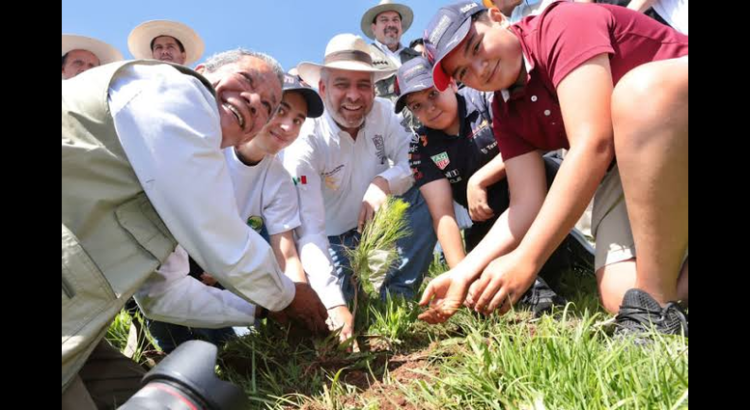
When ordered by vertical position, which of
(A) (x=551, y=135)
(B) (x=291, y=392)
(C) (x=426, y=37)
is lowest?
(B) (x=291, y=392)

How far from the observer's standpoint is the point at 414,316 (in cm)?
228

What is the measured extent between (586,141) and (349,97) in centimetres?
225

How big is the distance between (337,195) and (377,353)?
1875mm

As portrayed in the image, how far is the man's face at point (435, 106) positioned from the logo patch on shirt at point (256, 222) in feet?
3.85

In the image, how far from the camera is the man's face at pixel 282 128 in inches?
122

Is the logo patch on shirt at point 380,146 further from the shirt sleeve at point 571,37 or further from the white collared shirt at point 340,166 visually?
the shirt sleeve at point 571,37

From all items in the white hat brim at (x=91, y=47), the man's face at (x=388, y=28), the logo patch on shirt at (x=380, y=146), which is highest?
the man's face at (x=388, y=28)

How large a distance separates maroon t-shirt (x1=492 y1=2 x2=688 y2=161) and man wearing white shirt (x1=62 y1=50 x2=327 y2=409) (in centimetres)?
132

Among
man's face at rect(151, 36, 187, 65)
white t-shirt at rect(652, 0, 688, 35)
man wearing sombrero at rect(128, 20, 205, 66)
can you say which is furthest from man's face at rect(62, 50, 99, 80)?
white t-shirt at rect(652, 0, 688, 35)

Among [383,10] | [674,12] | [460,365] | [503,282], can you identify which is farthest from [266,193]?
[383,10]

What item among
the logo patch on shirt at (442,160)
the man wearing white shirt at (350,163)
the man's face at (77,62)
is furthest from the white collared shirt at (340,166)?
the man's face at (77,62)

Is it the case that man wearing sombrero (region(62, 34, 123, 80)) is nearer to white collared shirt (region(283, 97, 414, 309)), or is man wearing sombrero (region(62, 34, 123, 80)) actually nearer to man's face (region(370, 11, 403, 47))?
white collared shirt (region(283, 97, 414, 309))
